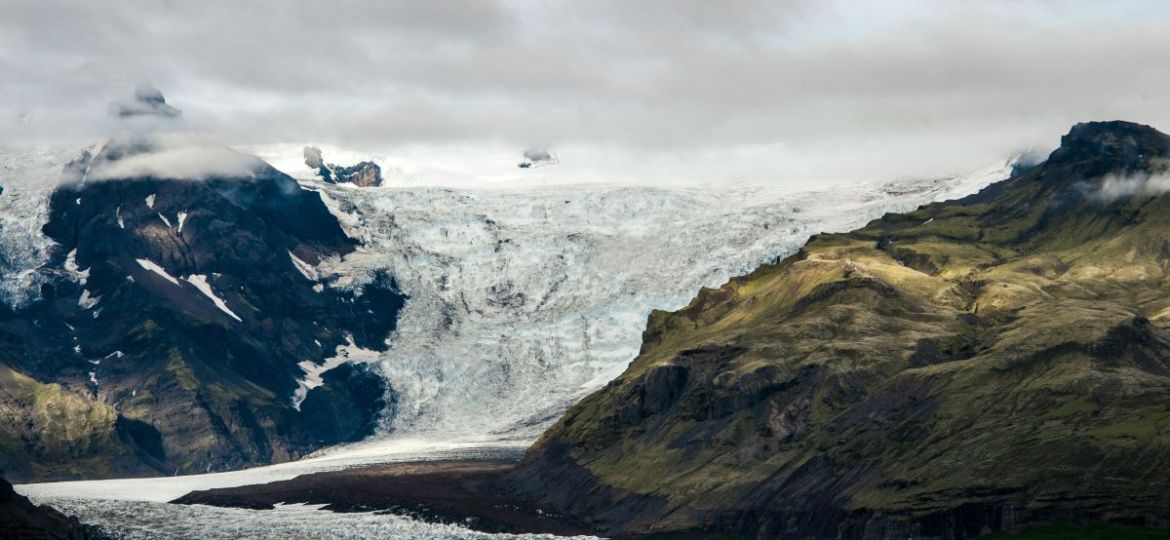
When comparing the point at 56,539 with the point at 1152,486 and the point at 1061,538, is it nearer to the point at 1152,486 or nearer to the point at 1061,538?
the point at 1061,538

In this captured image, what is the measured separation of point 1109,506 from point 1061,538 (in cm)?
864

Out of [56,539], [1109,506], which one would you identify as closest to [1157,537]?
[1109,506]

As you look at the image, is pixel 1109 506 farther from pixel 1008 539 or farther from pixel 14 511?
pixel 14 511

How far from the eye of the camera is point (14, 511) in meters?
196

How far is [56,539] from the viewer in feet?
645

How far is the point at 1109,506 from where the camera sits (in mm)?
199250

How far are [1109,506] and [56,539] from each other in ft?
399

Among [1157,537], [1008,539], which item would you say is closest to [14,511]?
[1008,539]

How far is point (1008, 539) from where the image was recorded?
199 metres

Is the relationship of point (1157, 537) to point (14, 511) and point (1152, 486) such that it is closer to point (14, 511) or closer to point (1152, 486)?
point (1152, 486)

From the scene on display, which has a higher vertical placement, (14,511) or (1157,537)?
(14,511)

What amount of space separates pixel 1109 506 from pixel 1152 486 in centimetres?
562

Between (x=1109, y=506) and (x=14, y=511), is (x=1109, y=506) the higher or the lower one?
the lower one

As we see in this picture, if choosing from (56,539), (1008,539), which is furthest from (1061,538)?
(56,539)
